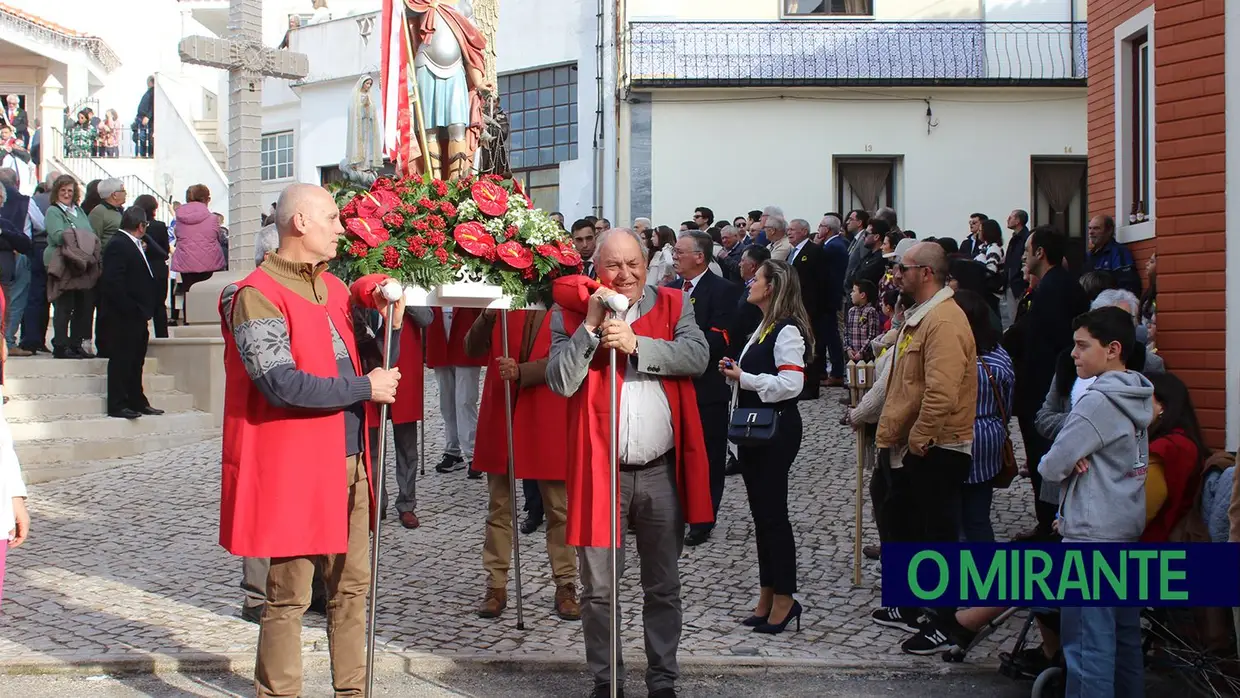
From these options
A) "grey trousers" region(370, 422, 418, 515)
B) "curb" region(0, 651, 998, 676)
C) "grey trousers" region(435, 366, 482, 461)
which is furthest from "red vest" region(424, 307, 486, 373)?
"curb" region(0, 651, 998, 676)

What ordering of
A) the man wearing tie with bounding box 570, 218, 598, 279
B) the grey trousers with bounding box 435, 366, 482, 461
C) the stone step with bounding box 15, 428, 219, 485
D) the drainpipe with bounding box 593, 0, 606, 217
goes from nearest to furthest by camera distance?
the grey trousers with bounding box 435, 366, 482, 461, the man wearing tie with bounding box 570, 218, 598, 279, the stone step with bounding box 15, 428, 219, 485, the drainpipe with bounding box 593, 0, 606, 217

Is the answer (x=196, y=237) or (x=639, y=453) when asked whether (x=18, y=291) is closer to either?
(x=196, y=237)

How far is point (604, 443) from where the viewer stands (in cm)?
564

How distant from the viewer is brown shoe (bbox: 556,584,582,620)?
7.14 meters

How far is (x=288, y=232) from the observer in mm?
5270

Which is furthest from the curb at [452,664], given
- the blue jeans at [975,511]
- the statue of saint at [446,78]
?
the statue of saint at [446,78]

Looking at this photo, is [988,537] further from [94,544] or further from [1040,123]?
[1040,123]

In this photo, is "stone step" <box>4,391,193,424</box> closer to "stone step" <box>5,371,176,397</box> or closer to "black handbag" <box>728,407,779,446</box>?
"stone step" <box>5,371,176,397</box>

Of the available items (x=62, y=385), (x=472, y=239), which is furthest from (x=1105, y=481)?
(x=62, y=385)

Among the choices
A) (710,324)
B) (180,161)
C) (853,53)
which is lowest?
(710,324)

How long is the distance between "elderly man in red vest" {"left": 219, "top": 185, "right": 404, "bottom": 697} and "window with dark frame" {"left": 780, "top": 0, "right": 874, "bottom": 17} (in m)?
18.0

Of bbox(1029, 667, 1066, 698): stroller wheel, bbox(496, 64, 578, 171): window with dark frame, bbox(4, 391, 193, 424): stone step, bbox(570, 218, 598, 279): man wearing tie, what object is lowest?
bbox(1029, 667, 1066, 698): stroller wheel

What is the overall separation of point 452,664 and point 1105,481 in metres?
3.02

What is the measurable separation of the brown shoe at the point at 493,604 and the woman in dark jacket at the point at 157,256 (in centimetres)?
637
